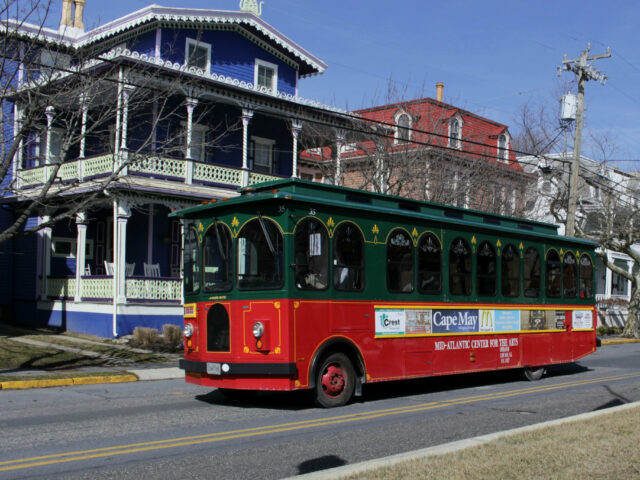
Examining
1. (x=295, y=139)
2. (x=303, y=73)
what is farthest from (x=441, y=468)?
(x=303, y=73)

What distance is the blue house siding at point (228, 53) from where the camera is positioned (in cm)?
2606

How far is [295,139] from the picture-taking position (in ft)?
89.1

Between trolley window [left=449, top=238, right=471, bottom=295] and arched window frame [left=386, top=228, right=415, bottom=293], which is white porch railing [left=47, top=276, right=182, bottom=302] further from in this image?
arched window frame [left=386, top=228, right=415, bottom=293]

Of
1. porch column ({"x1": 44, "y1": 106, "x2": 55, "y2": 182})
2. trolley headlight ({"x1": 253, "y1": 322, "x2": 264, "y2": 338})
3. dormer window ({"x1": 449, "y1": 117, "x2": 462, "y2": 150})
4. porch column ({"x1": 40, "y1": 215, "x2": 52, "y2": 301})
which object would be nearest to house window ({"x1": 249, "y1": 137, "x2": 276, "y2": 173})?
dormer window ({"x1": 449, "y1": 117, "x2": 462, "y2": 150})

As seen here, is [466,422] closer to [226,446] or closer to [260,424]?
[260,424]

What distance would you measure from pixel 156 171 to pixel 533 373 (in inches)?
536

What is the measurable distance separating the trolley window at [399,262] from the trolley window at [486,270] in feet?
6.77

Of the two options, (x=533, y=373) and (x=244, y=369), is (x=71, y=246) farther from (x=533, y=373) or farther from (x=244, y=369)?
(x=244, y=369)

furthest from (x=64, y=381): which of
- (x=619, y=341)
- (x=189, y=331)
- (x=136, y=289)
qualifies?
(x=619, y=341)

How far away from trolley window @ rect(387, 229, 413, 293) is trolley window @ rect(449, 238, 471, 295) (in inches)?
45.9

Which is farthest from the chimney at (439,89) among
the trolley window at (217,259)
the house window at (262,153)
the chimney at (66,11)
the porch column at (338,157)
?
the trolley window at (217,259)

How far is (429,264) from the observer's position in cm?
1257

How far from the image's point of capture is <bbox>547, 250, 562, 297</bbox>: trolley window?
15.6m

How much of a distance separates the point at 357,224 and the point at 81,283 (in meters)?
15.2
